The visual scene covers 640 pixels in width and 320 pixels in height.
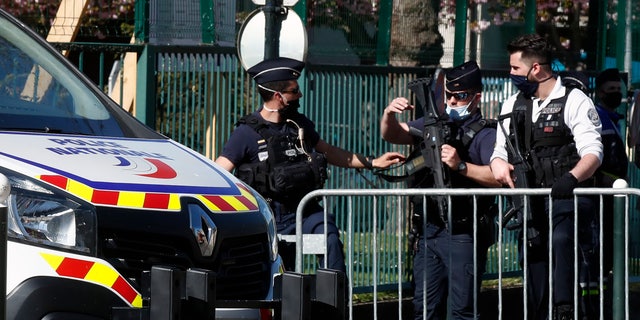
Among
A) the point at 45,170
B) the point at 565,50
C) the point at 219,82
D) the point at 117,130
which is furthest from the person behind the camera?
→ the point at 565,50

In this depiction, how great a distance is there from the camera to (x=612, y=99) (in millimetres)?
10148

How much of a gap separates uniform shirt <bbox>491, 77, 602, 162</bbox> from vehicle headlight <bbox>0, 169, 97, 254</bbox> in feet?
11.5

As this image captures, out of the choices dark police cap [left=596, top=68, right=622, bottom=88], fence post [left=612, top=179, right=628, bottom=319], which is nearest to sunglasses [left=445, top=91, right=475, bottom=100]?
fence post [left=612, top=179, right=628, bottom=319]

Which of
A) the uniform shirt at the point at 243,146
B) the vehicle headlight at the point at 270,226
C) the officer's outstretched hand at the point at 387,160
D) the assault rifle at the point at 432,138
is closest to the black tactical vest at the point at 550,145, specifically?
the assault rifle at the point at 432,138

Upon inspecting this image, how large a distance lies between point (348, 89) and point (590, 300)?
2683 mm

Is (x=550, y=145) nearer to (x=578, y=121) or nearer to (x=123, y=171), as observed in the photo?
(x=578, y=121)

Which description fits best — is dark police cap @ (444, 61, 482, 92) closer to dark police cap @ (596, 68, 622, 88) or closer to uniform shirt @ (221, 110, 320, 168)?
uniform shirt @ (221, 110, 320, 168)

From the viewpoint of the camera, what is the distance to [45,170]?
475 centimetres

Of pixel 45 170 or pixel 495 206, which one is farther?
pixel 495 206

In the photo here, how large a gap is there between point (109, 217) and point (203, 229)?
1.48 feet

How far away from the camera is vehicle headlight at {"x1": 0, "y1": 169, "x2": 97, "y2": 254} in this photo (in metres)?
4.59

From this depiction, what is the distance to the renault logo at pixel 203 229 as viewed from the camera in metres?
5.04

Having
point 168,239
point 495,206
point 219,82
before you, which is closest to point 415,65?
point 219,82

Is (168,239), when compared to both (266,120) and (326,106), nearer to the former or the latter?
(266,120)
